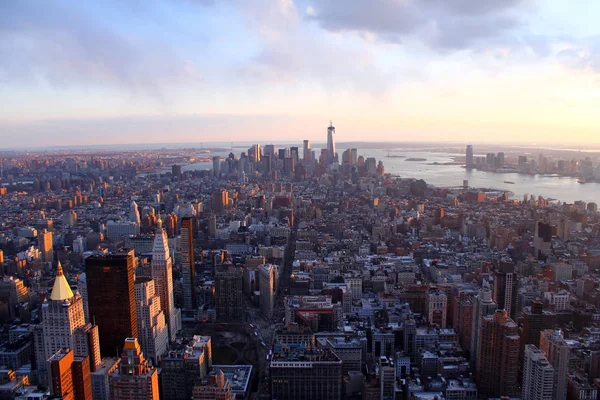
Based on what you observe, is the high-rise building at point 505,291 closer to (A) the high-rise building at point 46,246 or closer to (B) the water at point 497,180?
(B) the water at point 497,180

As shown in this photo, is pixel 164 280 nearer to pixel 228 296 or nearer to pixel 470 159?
pixel 228 296

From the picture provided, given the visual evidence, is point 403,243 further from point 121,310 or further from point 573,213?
point 121,310

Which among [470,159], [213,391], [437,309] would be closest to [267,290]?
[437,309]

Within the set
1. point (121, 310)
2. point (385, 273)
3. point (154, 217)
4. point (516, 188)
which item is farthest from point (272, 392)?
point (516, 188)

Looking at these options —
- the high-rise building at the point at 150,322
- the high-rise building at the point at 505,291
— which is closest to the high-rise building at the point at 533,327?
the high-rise building at the point at 505,291

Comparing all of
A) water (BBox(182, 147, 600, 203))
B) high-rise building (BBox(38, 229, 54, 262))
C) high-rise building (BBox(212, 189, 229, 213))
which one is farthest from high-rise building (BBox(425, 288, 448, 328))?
high-rise building (BBox(212, 189, 229, 213))

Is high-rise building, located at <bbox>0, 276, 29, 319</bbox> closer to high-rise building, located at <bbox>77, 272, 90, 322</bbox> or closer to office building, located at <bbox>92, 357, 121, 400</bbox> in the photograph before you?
high-rise building, located at <bbox>77, 272, 90, 322</bbox>
